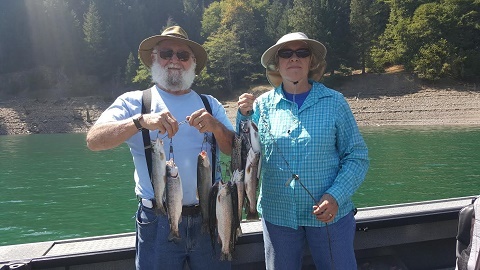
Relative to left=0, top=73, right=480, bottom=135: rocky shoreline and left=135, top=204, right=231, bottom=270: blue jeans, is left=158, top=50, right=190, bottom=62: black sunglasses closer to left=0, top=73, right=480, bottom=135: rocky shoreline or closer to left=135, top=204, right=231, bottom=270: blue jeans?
left=135, top=204, right=231, bottom=270: blue jeans

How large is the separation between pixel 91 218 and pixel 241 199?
35.7 ft

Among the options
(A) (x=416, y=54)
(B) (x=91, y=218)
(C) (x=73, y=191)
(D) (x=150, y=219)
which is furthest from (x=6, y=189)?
(A) (x=416, y=54)

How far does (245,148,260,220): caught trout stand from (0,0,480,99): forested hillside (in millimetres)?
48632

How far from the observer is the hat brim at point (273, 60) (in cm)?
366

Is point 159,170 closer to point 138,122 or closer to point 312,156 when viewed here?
point 138,122

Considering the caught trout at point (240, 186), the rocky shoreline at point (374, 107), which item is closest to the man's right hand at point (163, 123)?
the caught trout at point (240, 186)

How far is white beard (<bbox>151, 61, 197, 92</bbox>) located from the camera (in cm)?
364

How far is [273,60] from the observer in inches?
154

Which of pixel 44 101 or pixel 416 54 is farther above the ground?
pixel 416 54

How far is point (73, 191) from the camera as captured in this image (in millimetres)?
17203

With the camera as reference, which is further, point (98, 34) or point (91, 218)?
point (98, 34)

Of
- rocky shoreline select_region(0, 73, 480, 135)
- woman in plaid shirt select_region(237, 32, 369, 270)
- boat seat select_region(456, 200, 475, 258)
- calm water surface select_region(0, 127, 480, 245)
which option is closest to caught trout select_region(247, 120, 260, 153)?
woman in plaid shirt select_region(237, 32, 369, 270)

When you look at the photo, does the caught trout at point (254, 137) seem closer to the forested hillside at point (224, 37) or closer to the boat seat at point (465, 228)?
the boat seat at point (465, 228)

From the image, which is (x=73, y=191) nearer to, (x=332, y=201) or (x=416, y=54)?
(x=332, y=201)
